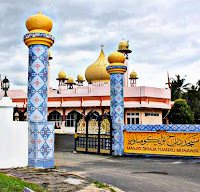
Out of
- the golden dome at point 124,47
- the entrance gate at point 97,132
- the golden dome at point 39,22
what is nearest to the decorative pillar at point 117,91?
the entrance gate at point 97,132

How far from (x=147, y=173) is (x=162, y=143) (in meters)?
3.45

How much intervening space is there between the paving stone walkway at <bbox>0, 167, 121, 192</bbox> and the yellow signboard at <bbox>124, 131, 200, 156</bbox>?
15.8 ft

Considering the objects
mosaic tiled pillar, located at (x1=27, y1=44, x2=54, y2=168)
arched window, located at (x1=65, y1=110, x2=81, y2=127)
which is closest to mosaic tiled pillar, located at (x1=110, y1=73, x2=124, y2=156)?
mosaic tiled pillar, located at (x1=27, y1=44, x2=54, y2=168)

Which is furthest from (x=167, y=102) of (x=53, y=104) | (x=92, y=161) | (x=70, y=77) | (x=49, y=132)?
(x=49, y=132)

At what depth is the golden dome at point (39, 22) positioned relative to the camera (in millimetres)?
7883

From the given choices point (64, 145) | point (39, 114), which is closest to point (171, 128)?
point (39, 114)

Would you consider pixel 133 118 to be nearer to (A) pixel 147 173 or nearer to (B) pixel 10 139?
(A) pixel 147 173

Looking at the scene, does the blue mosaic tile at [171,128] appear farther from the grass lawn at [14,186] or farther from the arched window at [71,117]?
the arched window at [71,117]

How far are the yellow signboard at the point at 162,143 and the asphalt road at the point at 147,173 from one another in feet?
1.49

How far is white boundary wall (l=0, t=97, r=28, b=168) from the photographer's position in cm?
685

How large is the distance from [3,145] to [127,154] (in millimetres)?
5415

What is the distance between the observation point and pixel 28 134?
7.32 m

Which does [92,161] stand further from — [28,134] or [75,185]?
[75,185]

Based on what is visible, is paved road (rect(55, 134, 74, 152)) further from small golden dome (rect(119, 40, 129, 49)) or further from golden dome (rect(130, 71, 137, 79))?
golden dome (rect(130, 71, 137, 79))
